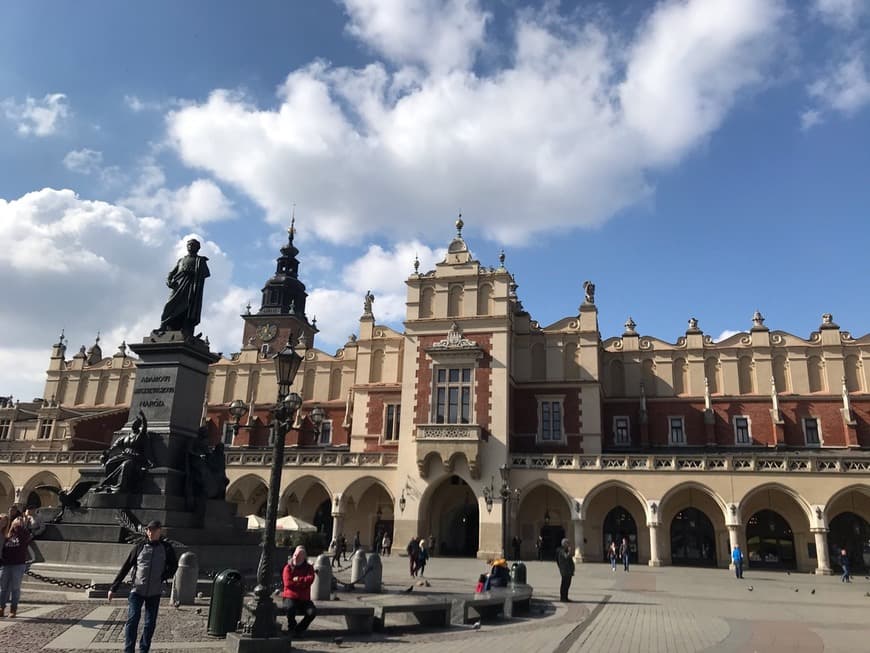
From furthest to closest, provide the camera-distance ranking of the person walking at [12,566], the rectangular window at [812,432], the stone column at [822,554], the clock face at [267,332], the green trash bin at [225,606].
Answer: the clock face at [267,332] → the rectangular window at [812,432] → the stone column at [822,554] → the person walking at [12,566] → the green trash bin at [225,606]

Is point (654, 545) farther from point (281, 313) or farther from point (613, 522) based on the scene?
point (281, 313)

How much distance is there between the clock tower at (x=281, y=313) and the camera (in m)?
62.7

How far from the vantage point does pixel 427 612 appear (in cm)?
1241

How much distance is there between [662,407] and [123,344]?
39078 millimetres

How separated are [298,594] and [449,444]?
81.9 feet

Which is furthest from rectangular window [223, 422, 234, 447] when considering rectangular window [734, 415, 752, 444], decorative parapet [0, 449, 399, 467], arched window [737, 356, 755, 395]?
arched window [737, 356, 755, 395]

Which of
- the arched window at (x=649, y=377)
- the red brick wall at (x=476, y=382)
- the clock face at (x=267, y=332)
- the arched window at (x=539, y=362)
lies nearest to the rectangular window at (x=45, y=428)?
the clock face at (x=267, y=332)

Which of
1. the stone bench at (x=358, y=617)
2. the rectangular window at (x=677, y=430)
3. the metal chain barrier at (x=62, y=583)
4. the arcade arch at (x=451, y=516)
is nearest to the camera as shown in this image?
the stone bench at (x=358, y=617)

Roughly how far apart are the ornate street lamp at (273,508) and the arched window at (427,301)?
27043mm

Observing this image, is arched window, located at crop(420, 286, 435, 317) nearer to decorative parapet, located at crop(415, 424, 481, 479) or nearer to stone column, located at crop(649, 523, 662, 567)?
decorative parapet, located at crop(415, 424, 481, 479)

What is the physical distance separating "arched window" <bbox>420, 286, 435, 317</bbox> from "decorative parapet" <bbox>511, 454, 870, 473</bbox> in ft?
31.3

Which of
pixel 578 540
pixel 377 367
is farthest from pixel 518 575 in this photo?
pixel 377 367

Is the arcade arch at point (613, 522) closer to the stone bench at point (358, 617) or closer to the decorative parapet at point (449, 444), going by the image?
the decorative parapet at point (449, 444)

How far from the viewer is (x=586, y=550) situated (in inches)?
1400
